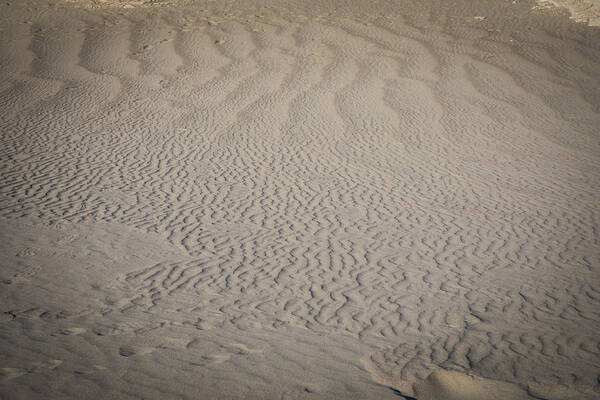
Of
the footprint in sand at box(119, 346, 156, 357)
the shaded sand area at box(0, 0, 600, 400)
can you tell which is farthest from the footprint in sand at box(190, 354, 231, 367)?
the footprint in sand at box(119, 346, 156, 357)

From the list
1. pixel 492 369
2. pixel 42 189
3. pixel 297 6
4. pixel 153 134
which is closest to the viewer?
pixel 492 369

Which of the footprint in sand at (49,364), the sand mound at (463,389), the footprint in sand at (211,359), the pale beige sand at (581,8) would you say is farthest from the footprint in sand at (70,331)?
the pale beige sand at (581,8)

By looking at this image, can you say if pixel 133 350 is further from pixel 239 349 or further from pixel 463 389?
pixel 463 389

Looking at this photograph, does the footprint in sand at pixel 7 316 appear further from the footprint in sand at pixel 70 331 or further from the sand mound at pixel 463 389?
the sand mound at pixel 463 389

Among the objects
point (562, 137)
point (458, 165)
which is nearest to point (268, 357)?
→ point (458, 165)

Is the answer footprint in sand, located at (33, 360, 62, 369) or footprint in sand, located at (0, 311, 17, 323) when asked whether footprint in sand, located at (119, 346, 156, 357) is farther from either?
footprint in sand, located at (0, 311, 17, 323)

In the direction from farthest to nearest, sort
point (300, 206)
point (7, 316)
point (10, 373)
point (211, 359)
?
→ point (300, 206) → point (7, 316) → point (211, 359) → point (10, 373)

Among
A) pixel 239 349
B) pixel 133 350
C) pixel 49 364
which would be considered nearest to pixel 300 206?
pixel 239 349

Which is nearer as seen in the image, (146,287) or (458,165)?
(146,287)

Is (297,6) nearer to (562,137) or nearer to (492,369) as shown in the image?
(562,137)
